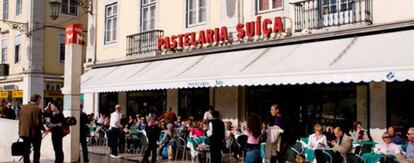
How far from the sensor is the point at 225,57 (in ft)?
46.2

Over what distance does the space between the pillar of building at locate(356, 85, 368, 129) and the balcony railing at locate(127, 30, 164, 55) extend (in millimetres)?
8144

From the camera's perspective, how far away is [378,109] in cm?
1127

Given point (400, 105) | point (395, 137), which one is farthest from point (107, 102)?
point (395, 137)

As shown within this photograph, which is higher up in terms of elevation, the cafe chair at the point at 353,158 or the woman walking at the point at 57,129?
the woman walking at the point at 57,129

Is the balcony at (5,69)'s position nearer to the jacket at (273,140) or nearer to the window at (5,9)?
the window at (5,9)

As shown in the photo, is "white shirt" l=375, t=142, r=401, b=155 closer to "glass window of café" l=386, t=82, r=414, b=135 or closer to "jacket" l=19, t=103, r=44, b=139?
"glass window of café" l=386, t=82, r=414, b=135

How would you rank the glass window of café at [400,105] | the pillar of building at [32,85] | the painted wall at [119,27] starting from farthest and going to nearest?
the pillar of building at [32,85] → the painted wall at [119,27] → the glass window of café at [400,105]

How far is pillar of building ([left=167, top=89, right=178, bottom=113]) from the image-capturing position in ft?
57.2

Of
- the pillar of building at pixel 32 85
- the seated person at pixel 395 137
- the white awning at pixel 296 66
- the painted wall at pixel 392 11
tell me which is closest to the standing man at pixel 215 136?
the white awning at pixel 296 66

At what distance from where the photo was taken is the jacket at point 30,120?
10.0 metres

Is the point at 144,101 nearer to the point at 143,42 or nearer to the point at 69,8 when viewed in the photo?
the point at 143,42

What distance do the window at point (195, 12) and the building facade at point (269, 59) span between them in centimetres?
3

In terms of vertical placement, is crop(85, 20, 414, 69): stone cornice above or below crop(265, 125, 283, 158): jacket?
above

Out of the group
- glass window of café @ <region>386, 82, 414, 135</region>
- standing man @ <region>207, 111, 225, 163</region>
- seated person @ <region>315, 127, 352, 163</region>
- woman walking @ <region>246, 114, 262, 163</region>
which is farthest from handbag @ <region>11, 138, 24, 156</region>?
glass window of café @ <region>386, 82, 414, 135</region>
